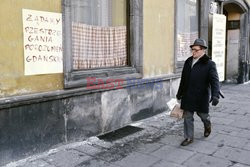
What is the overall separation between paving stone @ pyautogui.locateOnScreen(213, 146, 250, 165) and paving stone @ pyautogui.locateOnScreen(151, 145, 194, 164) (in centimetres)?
44

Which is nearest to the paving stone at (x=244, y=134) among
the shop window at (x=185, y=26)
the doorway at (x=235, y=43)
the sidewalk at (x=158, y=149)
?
the sidewalk at (x=158, y=149)

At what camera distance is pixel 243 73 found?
11523 mm

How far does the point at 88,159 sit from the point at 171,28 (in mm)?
4079

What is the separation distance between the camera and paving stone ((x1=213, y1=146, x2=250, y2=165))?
13.0ft

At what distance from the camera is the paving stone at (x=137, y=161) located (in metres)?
3.83

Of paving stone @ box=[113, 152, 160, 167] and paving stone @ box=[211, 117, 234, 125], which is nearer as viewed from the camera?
paving stone @ box=[113, 152, 160, 167]

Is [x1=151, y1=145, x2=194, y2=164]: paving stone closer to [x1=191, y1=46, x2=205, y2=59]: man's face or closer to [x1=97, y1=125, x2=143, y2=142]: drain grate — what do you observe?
[x1=97, y1=125, x2=143, y2=142]: drain grate

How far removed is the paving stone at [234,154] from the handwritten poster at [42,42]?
8.68 ft

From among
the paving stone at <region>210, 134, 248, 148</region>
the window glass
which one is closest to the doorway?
the window glass

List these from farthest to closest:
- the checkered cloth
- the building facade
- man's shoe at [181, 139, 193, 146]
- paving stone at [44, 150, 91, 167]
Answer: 1. the checkered cloth
2. man's shoe at [181, 139, 193, 146]
3. paving stone at [44, 150, 91, 167]
4. the building facade

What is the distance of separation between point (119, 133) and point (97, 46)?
160cm

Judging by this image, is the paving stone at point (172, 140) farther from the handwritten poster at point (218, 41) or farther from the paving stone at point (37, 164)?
the handwritten poster at point (218, 41)

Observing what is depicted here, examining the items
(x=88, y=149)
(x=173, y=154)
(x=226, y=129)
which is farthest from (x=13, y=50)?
(x=226, y=129)

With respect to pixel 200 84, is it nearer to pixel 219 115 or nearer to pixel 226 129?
pixel 226 129
